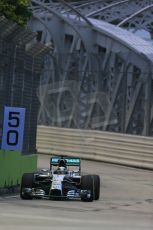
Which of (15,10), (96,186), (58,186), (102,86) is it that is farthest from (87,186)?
(102,86)

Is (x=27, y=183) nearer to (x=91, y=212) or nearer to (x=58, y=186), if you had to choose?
(x=58, y=186)

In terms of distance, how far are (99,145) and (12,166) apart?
11312mm

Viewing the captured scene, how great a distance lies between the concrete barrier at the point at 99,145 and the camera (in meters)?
26.9

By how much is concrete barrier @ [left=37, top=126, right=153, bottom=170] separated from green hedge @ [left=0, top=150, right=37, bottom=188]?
337 inches

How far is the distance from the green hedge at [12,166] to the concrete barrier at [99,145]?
8.56 meters

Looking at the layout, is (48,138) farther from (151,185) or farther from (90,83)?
(151,185)

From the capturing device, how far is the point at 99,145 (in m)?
28.6

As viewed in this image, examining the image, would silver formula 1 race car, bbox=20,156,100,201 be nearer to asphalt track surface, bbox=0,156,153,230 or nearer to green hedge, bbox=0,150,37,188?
asphalt track surface, bbox=0,156,153,230

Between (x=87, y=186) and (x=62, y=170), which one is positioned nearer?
(x=87, y=186)

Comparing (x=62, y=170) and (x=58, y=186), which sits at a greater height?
(x=62, y=170)

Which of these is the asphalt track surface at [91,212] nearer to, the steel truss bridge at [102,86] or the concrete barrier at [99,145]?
the concrete barrier at [99,145]

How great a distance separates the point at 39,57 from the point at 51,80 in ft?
44.0

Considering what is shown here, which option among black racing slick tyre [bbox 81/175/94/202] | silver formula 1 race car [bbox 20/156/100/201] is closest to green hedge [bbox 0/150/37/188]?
silver formula 1 race car [bbox 20/156/100/201]

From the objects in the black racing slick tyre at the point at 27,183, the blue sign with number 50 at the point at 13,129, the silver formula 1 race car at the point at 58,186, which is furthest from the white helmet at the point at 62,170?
the blue sign with number 50 at the point at 13,129
